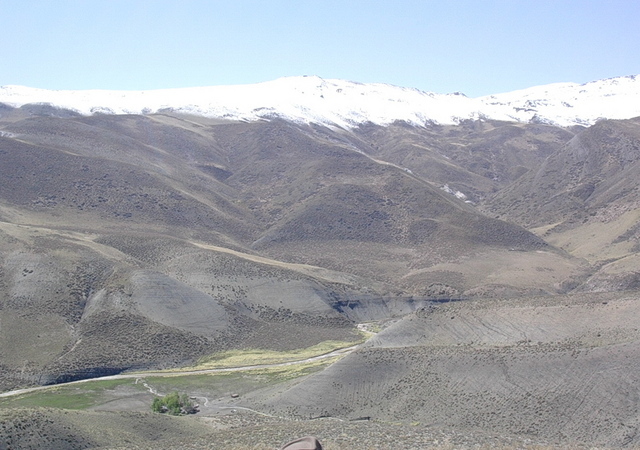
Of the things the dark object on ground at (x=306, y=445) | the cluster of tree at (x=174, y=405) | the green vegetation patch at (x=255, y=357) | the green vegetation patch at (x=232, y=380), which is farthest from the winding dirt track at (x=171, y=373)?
the dark object on ground at (x=306, y=445)

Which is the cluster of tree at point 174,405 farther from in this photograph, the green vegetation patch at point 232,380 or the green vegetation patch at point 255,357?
the green vegetation patch at point 255,357

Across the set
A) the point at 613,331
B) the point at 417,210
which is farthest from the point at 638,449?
the point at 417,210

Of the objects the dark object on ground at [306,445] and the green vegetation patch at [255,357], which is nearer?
the dark object on ground at [306,445]

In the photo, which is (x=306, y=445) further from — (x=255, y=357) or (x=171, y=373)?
(x=255, y=357)

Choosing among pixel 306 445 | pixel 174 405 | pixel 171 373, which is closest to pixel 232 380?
pixel 171 373

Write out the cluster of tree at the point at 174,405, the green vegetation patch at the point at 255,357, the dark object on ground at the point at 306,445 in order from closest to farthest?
1. the dark object on ground at the point at 306,445
2. the cluster of tree at the point at 174,405
3. the green vegetation patch at the point at 255,357

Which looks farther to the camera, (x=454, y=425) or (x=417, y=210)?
(x=417, y=210)

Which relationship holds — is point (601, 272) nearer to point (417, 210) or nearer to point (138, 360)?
point (417, 210)

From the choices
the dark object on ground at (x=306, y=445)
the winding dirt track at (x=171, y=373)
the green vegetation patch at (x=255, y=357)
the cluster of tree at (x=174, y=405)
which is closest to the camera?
the dark object on ground at (x=306, y=445)
